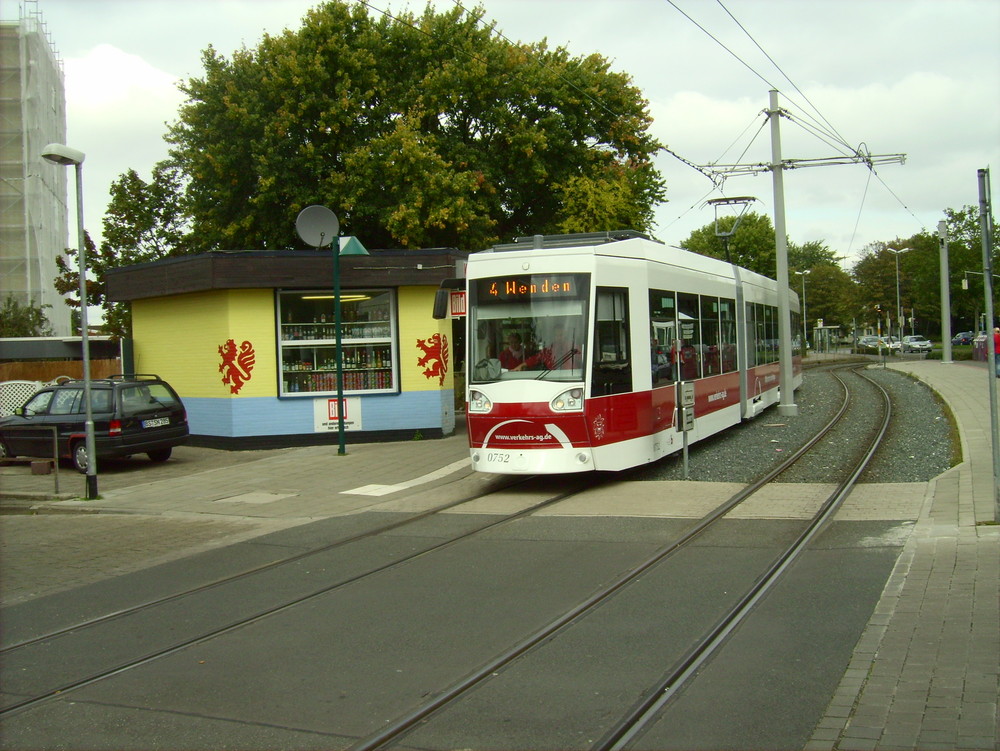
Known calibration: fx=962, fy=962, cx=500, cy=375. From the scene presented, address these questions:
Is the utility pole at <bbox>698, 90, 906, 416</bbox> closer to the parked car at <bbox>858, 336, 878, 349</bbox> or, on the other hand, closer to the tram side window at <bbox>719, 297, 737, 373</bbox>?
the tram side window at <bbox>719, 297, 737, 373</bbox>

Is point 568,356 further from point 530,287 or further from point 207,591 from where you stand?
point 207,591

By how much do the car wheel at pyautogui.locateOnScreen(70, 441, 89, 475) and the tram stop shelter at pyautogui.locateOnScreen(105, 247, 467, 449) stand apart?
9.55ft

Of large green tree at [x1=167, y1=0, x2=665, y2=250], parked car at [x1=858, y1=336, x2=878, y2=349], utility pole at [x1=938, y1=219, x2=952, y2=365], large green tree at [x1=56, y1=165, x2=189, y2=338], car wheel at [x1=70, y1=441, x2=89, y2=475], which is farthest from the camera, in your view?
parked car at [x1=858, y1=336, x2=878, y2=349]

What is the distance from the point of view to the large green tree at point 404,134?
29.1 metres

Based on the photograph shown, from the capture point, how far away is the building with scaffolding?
4956 centimetres

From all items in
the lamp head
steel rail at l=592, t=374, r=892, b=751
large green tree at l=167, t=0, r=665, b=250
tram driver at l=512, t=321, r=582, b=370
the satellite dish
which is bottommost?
steel rail at l=592, t=374, r=892, b=751

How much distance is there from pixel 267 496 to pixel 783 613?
8692mm

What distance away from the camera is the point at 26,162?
162 ft

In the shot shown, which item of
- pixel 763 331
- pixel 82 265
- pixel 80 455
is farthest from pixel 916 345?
pixel 82 265

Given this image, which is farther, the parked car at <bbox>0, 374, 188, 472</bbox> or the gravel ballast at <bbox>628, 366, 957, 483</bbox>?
the parked car at <bbox>0, 374, 188, 472</bbox>

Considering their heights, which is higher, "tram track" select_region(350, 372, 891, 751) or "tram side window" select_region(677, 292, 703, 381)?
"tram side window" select_region(677, 292, 703, 381)

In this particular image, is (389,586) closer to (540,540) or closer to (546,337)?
(540,540)

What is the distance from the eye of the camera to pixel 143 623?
7051 mm

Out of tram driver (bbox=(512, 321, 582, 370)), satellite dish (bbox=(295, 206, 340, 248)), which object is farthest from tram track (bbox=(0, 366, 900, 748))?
satellite dish (bbox=(295, 206, 340, 248))
